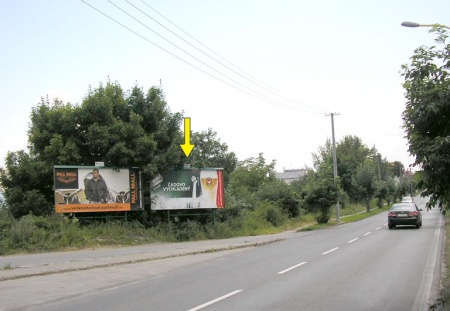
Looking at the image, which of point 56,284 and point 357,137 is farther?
point 357,137

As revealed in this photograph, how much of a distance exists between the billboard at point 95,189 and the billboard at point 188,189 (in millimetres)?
1304

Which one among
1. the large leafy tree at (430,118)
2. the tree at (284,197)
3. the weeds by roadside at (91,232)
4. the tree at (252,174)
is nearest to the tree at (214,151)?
the tree at (252,174)

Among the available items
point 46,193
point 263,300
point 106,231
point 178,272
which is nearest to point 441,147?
point 263,300

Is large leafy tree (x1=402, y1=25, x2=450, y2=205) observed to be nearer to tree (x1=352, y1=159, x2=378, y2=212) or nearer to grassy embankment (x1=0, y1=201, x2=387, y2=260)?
grassy embankment (x1=0, y1=201, x2=387, y2=260)

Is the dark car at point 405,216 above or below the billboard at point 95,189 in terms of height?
below

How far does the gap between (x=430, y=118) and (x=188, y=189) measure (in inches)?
795

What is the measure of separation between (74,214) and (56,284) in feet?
38.1

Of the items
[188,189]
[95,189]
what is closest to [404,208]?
[188,189]

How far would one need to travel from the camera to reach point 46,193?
24.6 meters

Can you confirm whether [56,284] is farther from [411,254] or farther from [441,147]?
[411,254]

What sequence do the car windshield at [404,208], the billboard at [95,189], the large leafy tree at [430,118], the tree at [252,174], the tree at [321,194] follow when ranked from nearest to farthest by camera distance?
the large leafy tree at [430,118] < the billboard at [95,189] < the car windshield at [404,208] < the tree at [321,194] < the tree at [252,174]

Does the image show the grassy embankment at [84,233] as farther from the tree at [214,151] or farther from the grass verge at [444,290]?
the tree at [214,151]

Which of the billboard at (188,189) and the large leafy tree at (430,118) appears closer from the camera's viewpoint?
the large leafy tree at (430,118)

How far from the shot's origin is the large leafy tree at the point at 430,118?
6.80m
